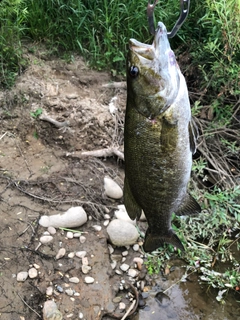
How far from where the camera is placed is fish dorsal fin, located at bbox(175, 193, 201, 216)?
2.12 metres

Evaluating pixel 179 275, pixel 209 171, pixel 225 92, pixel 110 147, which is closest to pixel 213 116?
pixel 225 92

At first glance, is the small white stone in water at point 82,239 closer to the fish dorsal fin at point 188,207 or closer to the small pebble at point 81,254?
the small pebble at point 81,254

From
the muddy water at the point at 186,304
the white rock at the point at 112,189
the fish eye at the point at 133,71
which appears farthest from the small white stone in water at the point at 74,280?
the fish eye at the point at 133,71

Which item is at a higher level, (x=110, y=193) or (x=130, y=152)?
(x=130, y=152)

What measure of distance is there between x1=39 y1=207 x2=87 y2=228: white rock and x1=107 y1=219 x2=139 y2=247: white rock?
29 centimetres

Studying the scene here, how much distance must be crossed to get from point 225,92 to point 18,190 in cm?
272

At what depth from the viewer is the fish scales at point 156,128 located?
5.80 feet

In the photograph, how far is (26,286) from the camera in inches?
127

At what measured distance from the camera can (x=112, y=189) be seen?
412 cm

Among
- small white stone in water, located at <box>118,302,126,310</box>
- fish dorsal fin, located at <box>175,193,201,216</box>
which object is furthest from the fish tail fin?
small white stone in water, located at <box>118,302,126,310</box>

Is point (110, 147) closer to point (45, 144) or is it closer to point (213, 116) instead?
point (45, 144)

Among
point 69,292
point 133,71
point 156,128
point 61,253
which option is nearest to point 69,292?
point 69,292

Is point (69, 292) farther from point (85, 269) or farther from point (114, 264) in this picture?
point (114, 264)

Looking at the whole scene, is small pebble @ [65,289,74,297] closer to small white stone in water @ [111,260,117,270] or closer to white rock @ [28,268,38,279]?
white rock @ [28,268,38,279]
